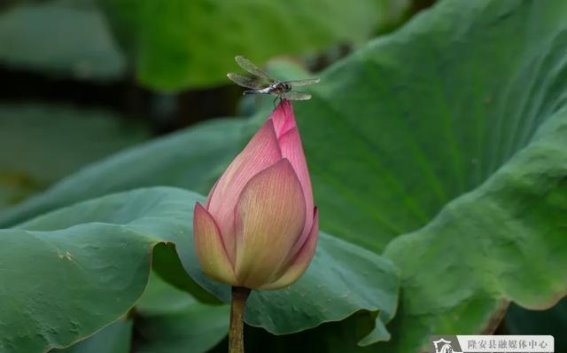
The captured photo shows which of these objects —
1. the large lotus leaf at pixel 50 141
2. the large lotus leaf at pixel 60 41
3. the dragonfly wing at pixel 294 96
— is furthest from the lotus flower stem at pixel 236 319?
the large lotus leaf at pixel 60 41

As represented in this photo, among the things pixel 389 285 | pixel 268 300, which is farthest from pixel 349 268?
pixel 268 300

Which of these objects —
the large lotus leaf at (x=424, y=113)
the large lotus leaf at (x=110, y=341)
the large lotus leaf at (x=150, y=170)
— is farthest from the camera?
the large lotus leaf at (x=150, y=170)

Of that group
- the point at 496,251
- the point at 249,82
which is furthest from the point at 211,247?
the point at 496,251

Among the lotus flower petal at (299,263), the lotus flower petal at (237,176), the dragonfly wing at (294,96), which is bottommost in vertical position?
the lotus flower petal at (299,263)

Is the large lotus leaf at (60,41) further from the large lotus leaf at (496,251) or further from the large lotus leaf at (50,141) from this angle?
the large lotus leaf at (496,251)

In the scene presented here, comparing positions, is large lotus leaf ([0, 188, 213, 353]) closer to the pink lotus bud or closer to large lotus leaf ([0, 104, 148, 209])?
the pink lotus bud

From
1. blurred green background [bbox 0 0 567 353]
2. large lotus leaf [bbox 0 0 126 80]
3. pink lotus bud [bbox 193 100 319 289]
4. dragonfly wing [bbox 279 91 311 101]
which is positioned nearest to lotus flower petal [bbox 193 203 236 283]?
pink lotus bud [bbox 193 100 319 289]
